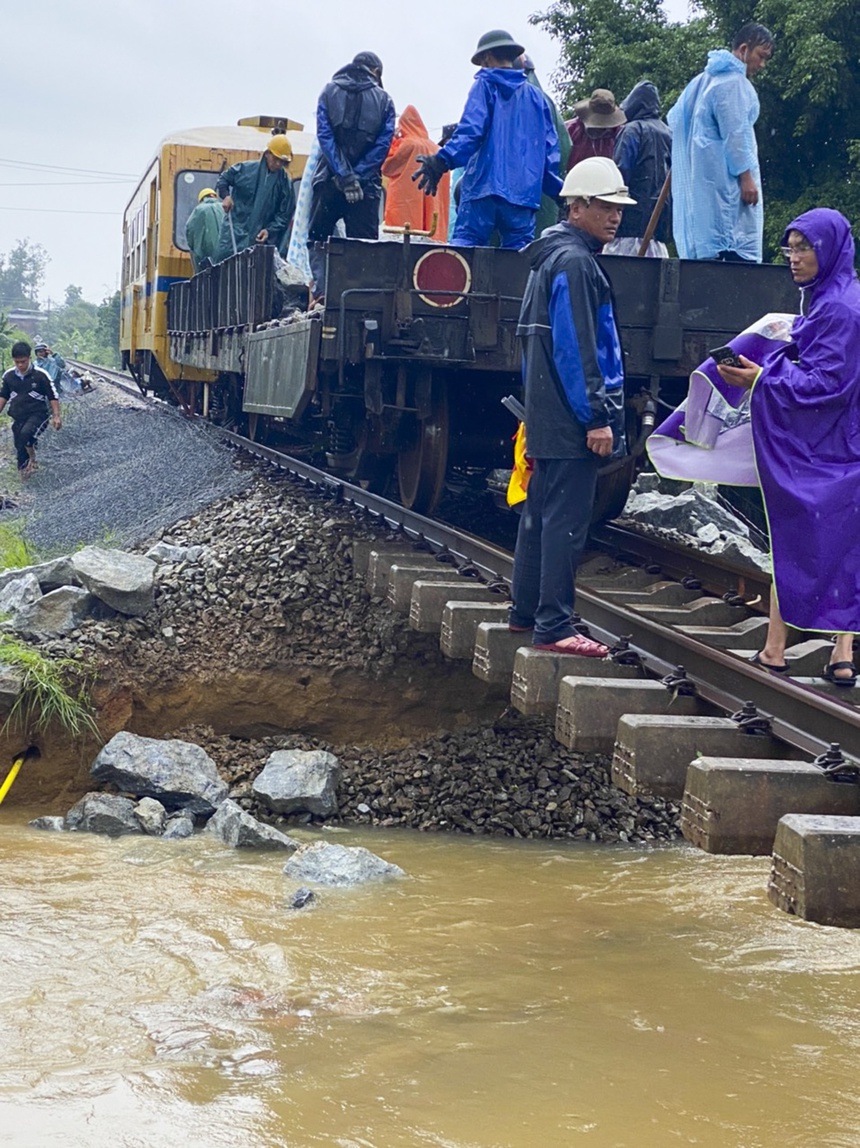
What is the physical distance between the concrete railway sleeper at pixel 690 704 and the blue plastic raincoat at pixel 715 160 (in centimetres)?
204

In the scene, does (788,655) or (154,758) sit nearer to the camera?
(788,655)

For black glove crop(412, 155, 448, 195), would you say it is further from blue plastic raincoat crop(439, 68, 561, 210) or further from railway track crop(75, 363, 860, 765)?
railway track crop(75, 363, 860, 765)

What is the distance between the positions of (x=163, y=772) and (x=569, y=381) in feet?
9.04

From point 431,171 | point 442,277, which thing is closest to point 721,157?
point 431,171

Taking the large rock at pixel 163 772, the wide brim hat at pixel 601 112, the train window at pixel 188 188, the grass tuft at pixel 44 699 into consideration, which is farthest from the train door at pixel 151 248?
the large rock at pixel 163 772

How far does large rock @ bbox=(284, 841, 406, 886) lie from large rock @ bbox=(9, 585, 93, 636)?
226 centimetres

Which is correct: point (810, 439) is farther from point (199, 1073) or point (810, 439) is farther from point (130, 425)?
point (130, 425)

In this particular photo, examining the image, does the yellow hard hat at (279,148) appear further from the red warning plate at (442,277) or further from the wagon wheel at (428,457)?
the red warning plate at (442,277)

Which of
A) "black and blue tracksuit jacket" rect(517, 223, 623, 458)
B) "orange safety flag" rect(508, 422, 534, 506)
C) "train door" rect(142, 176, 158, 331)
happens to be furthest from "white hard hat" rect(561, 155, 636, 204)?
"train door" rect(142, 176, 158, 331)

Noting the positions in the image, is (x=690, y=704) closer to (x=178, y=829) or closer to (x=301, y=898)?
(x=301, y=898)

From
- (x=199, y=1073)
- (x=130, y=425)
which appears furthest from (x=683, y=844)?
(x=130, y=425)

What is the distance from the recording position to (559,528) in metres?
5.13

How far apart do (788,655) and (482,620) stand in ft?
4.11

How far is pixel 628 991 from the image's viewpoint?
14.1ft
